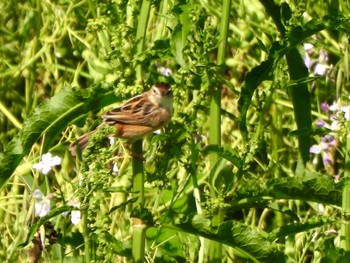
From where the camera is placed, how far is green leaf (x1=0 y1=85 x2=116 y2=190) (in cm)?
285

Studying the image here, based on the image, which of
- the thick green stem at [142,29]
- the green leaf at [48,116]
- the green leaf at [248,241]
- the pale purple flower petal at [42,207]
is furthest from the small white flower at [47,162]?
the green leaf at [248,241]

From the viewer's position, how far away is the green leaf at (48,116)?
285cm

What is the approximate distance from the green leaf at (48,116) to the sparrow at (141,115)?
0.93 feet

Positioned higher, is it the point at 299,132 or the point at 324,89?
the point at 324,89

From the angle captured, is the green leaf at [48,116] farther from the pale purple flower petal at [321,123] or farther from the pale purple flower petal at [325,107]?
the pale purple flower petal at [325,107]

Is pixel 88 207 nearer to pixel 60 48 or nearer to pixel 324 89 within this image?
pixel 324 89

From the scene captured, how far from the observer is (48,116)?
2873 millimetres

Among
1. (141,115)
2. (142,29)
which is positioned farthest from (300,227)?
(141,115)

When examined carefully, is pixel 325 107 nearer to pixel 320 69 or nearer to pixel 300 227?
pixel 320 69

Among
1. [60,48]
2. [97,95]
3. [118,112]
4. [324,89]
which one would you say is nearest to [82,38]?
[60,48]

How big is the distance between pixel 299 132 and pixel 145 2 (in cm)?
59

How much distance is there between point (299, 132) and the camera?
290cm

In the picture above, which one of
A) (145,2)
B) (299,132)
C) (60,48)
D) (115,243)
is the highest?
(60,48)

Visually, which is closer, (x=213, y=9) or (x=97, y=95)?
(x=97, y=95)
